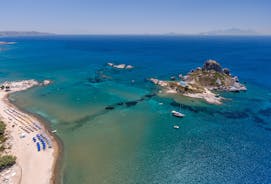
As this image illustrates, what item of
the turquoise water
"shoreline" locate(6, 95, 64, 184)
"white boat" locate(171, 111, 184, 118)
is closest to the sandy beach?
"shoreline" locate(6, 95, 64, 184)

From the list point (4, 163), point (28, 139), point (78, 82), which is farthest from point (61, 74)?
point (4, 163)

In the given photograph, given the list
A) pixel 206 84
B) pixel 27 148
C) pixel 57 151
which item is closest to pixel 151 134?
pixel 57 151

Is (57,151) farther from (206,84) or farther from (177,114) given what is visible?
(206,84)

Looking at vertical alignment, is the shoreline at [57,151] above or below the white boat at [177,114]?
below

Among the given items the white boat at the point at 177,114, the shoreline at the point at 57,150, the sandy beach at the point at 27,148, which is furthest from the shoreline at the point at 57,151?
the white boat at the point at 177,114

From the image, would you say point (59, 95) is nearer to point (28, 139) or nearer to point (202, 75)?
point (28, 139)

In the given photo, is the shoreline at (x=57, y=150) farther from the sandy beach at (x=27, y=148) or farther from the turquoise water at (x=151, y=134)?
the turquoise water at (x=151, y=134)

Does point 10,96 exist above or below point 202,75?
below
